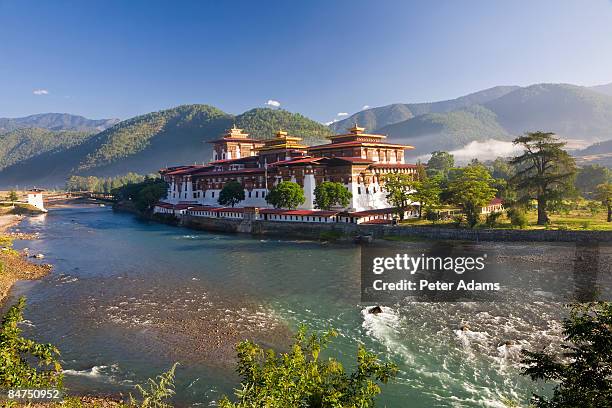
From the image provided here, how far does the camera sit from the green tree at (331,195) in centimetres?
6656

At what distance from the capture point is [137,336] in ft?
86.6

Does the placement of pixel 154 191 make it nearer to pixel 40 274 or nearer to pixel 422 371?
pixel 40 274

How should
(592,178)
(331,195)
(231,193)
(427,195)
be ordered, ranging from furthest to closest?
(592,178) < (231,193) < (331,195) < (427,195)

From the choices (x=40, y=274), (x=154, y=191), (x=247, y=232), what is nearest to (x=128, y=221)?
(x=154, y=191)

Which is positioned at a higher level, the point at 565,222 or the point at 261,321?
the point at 565,222

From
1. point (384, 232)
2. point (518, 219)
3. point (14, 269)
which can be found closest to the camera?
point (14, 269)

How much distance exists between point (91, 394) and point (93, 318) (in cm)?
1157

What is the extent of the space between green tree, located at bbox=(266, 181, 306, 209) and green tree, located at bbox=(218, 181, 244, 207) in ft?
46.3

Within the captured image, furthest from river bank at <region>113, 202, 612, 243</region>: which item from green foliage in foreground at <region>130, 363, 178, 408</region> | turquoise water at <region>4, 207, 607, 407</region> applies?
green foliage in foreground at <region>130, 363, 178, 408</region>

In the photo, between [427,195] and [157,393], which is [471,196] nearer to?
[427,195]

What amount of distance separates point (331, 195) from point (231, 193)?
82.5 feet

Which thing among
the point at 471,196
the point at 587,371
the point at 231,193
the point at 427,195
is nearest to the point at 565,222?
the point at 471,196

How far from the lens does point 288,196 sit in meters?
69.6

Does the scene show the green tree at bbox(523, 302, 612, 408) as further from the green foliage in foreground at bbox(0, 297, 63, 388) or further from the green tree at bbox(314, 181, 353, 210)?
the green tree at bbox(314, 181, 353, 210)
